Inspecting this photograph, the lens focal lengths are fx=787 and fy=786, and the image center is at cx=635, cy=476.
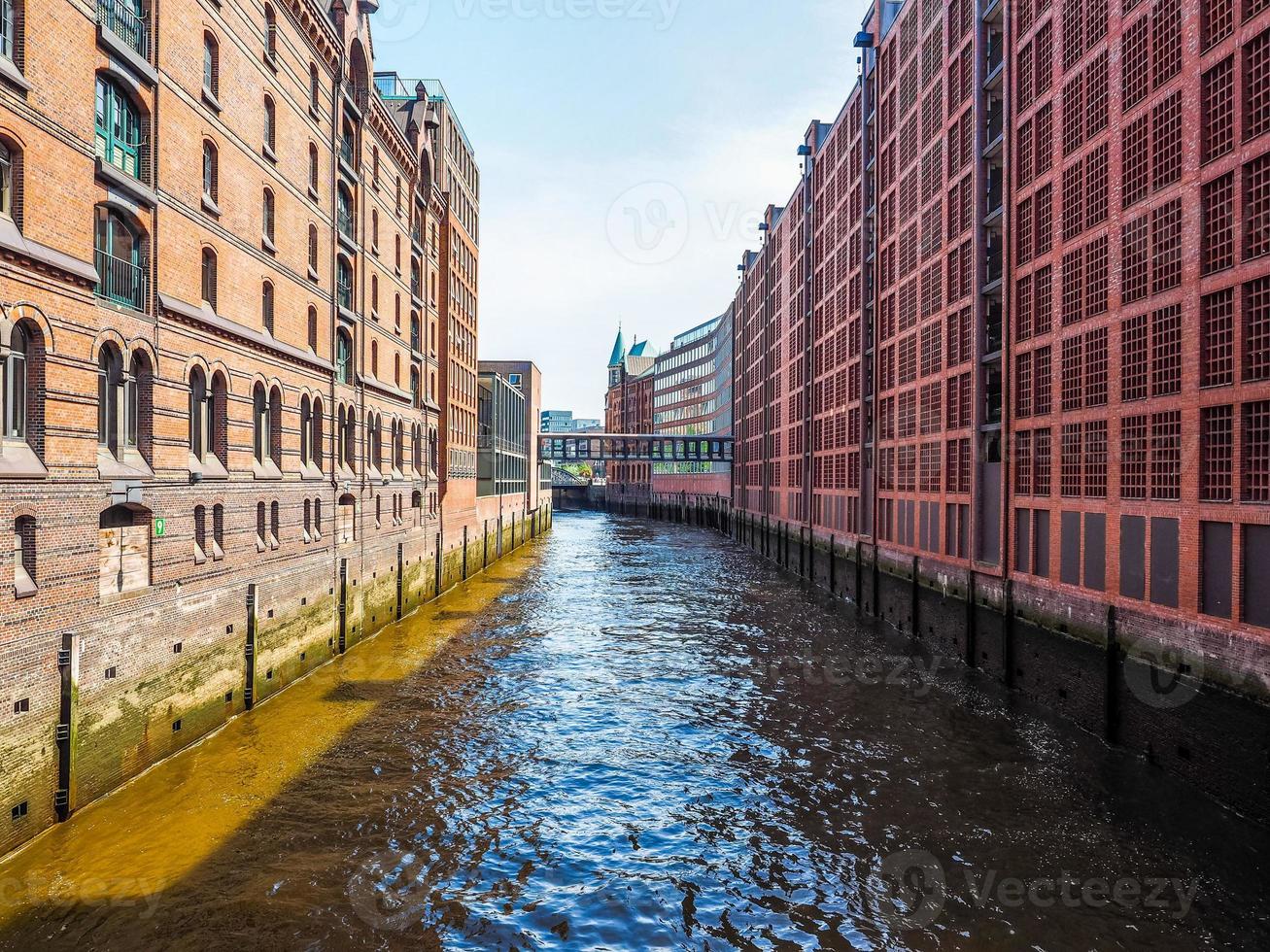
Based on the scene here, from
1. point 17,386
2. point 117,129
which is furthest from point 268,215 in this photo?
point 17,386

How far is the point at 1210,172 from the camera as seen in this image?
15.1 m

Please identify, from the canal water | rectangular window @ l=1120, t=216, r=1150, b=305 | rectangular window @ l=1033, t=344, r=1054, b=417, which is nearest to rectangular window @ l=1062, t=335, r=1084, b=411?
rectangular window @ l=1033, t=344, r=1054, b=417

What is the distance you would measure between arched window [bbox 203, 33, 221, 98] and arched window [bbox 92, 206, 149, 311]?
484 cm

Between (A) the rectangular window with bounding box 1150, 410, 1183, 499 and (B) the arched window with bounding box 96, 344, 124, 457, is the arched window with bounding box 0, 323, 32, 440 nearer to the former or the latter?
(B) the arched window with bounding box 96, 344, 124, 457

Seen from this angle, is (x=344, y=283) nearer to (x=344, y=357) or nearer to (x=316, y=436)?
(x=344, y=357)

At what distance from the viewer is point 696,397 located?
119 m

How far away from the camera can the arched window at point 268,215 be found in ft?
66.9

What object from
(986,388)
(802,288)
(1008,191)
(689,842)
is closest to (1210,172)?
(1008,191)

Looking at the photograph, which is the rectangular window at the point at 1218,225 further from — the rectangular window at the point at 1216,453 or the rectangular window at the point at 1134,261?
the rectangular window at the point at 1216,453

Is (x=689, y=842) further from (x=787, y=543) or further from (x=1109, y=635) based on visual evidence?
(x=787, y=543)

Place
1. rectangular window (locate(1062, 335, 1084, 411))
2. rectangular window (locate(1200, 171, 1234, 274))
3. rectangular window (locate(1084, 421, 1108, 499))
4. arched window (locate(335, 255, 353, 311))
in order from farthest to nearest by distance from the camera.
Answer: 1. arched window (locate(335, 255, 353, 311))
2. rectangular window (locate(1062, 335, 1084, 411))
3. rectangular window (locate(1084, 421, 1108, 499))
4. rectangular window (locate(1200, 171, 1234, 274))

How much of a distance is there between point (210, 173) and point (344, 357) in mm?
9763

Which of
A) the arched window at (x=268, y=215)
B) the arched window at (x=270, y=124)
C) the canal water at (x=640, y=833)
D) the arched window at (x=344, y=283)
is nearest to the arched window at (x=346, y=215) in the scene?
the arched window at (x=344, y=283)

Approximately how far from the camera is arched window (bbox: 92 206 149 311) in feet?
45.2
